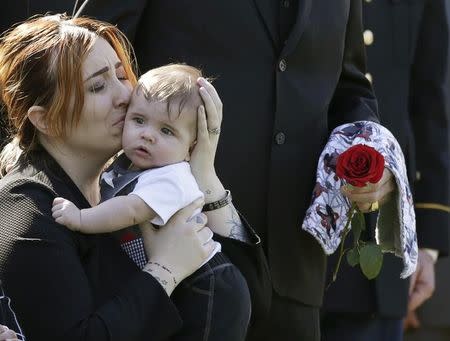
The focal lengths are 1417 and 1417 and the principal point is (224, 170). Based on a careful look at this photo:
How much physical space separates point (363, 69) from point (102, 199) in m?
1.20

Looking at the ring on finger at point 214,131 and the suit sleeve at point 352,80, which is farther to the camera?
the suit sleeve at point 352,80

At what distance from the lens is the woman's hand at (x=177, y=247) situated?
3.12m

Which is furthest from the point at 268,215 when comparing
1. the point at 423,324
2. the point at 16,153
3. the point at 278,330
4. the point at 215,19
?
the point at 423,324

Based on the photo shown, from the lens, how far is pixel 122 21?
3.77m

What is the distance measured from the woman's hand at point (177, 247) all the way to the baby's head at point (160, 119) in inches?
5.4

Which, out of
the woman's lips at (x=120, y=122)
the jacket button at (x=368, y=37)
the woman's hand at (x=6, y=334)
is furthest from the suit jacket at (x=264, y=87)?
the jacket button at (x=368, y=37)

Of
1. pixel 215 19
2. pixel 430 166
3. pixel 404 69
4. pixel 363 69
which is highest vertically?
pixel 215 19

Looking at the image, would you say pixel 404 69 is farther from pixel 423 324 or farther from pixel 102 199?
pixel 102 199

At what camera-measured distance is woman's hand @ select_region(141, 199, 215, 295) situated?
312 centimetres

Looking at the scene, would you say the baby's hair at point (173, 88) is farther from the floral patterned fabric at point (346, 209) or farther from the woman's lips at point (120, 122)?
the floral patterned fabric at point (346, 209)

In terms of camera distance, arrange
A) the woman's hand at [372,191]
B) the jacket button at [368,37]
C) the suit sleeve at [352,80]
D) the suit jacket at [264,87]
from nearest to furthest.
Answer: the woman's hand at [372,191], the suit jacket at [264,87], the suit sleeve at [352,80], the jacket button at [368,37]

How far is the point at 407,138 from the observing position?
5309 mm

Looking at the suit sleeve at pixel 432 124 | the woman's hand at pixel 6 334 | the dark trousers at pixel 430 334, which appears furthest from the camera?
the dark trousers at pixel 430 334

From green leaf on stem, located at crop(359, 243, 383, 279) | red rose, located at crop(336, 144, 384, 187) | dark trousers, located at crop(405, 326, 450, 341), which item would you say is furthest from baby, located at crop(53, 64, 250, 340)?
dark trousers, located at crop(405, 326, 450, 341)
